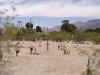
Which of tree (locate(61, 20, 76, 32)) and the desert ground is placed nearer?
the desert ground

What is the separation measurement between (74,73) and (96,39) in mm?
43870

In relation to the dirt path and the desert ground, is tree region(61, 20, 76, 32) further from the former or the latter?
the dirt path

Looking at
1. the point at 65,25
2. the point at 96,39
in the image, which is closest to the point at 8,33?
the point at 96,39

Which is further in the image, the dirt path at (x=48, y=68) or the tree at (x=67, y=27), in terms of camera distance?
the tree at (x=67, y=27)

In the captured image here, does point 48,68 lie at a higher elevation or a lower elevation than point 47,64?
higher

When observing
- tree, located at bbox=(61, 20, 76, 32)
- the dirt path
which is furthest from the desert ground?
tree, located at bbox=(61, 20, 76, 32)

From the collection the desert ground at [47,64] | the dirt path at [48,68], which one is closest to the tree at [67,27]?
the desert ground at [47,64]

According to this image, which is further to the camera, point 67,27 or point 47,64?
point 67,27

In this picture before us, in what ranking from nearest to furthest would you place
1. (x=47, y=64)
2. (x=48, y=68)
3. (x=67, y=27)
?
1. (x=48, y=68)
2. (x=47, y=64)
3. (x=67, y=27)

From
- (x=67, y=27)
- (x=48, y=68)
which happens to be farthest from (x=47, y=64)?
(x=67, y=27)

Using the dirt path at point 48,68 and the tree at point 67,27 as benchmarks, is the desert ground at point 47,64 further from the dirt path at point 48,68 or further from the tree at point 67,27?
the tree at point 67,27

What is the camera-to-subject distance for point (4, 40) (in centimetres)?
719

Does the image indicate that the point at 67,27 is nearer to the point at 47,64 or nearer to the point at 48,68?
the point at 47,64

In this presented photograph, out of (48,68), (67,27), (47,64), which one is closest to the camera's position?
(48,68)
